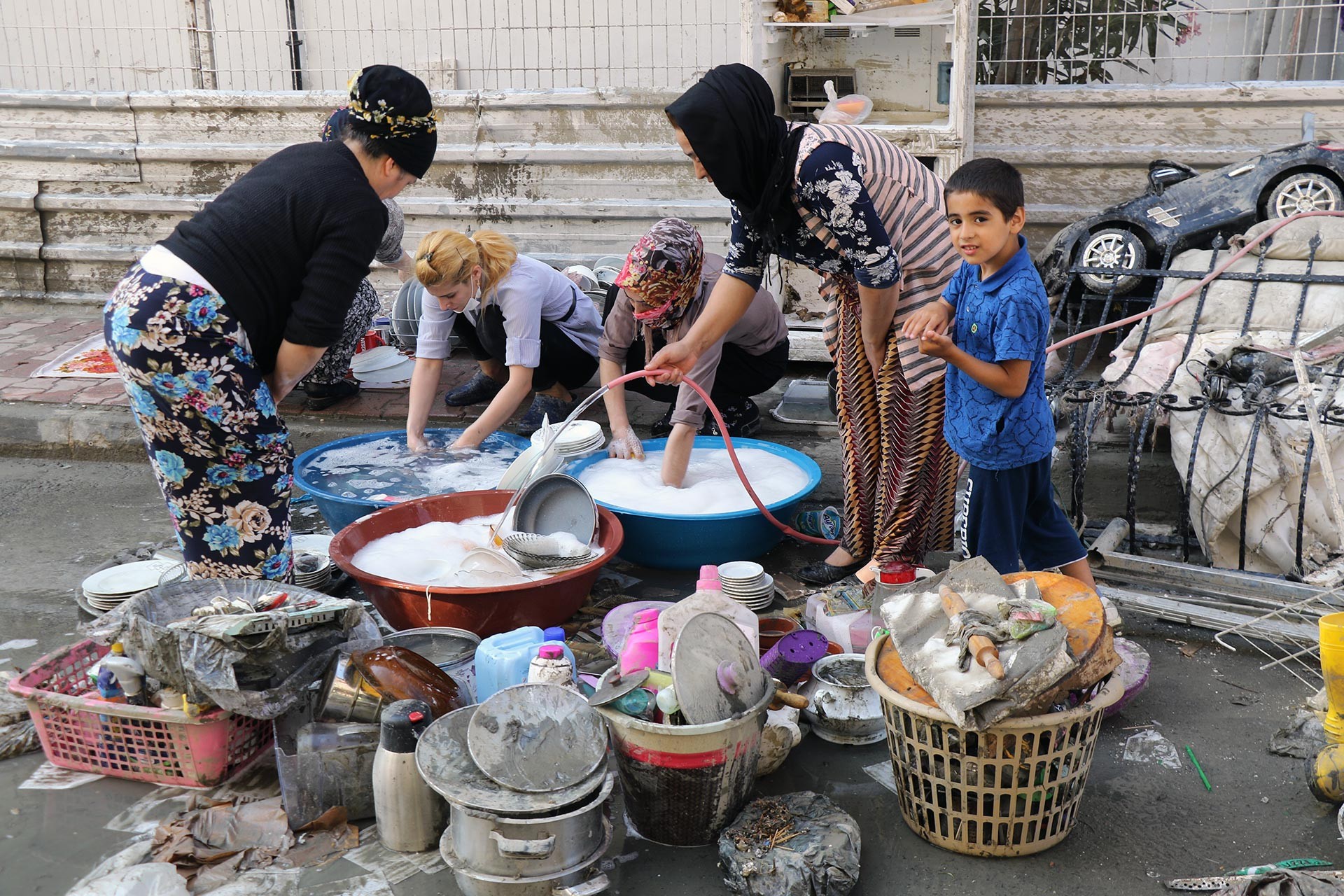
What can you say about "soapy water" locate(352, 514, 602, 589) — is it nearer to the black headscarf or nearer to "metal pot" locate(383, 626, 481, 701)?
"metal pot" locate(383, 626, 481, 701)

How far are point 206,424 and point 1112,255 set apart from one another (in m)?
4.36

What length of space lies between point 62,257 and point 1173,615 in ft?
24.7

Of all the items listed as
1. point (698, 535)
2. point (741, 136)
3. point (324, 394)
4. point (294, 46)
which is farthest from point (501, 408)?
point (294, 46)

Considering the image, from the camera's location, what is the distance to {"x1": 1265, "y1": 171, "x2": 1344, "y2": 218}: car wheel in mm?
5000

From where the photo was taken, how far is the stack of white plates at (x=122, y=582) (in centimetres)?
359

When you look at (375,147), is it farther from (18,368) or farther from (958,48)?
(18,368)

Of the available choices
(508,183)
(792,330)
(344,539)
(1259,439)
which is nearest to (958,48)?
(792,330)

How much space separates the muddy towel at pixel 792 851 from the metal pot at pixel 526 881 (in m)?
0.30

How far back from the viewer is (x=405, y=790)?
2494 mm

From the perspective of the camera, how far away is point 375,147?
282 centimetres

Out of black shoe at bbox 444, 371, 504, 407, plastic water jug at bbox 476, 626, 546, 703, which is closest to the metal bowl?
plastic water jug at bbox 476, 626, 546, 703

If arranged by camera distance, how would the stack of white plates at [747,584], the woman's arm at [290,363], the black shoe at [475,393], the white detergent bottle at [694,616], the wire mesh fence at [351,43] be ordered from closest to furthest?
1. the white detergent bottle at [694,616]
2. the woman's arm at [290,363]
3. the stack of white plates at [747,584]
4. the black shoe at [475,393]
5. the wire mesh fence at [351,43]

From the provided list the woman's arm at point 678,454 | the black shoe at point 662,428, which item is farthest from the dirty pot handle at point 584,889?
the black shoe at point 662,428

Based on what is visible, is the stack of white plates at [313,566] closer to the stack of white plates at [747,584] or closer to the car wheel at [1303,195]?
the stack of white plates at [747,584]
